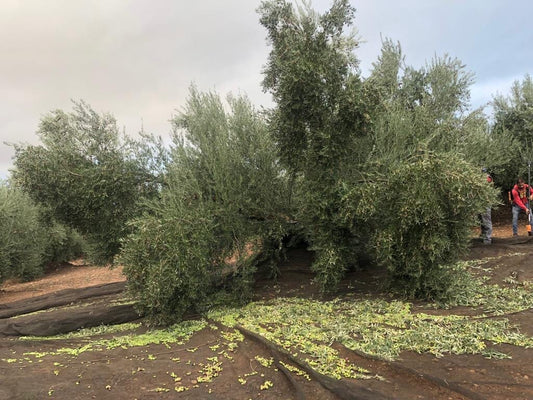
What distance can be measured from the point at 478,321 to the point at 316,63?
18.4 ft

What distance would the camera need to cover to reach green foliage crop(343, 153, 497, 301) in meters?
7.19

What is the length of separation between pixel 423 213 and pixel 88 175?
8.29 m

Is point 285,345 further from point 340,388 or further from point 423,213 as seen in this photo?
point 423,213

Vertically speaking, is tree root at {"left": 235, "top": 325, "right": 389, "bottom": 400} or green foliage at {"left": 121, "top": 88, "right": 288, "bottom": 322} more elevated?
green foliage at {"left": 121, "top": 88, "right": 288, "bottom": 322}

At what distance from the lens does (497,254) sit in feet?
34.9

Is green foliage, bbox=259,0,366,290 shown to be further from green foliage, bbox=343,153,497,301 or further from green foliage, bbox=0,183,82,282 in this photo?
green foliage, bbox=0,183,82,282

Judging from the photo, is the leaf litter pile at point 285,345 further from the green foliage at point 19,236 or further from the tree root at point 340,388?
the green foliage at point 19,236

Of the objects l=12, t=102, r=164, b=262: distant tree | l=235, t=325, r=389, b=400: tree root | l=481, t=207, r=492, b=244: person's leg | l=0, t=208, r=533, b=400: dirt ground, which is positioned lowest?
l=0, t=208, r=533, b=400: dirt ground

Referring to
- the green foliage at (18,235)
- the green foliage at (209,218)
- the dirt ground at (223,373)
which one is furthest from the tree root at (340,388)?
the green foliage at (18,235)

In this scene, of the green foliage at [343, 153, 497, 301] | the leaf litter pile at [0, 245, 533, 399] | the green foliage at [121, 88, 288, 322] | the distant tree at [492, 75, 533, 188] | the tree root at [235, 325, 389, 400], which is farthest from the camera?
the distant tree at [492, 75, 533, 188]

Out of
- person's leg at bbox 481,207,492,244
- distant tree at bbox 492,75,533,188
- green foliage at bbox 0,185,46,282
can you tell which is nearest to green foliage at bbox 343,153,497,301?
person's leg at bbox 481,207,492,244

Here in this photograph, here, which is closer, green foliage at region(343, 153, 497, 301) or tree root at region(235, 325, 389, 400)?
→ tree root at region(235, 325, 389, 400)

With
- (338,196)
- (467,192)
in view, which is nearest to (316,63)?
(338,196)

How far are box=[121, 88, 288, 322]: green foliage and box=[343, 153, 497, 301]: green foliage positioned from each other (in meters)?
2.71
